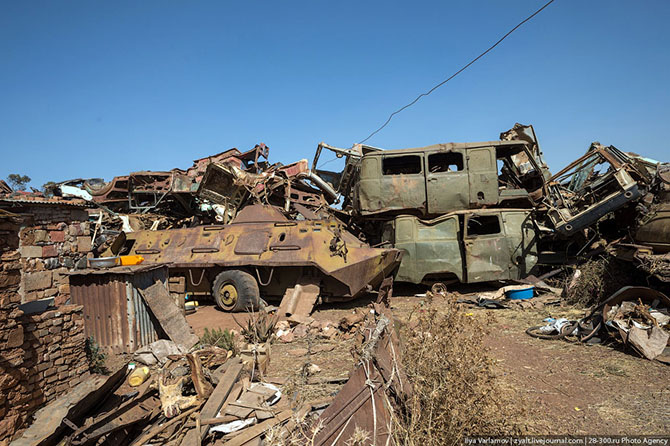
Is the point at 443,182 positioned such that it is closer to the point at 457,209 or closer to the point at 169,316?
the point at 457,209

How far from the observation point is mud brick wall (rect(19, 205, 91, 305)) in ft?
20.2

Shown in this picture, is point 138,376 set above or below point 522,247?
below

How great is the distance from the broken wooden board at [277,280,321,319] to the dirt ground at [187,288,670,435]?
116 cm

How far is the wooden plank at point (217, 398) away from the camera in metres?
3.41

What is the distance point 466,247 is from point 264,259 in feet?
16.0

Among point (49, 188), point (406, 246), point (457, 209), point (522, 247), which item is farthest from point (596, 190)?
point (49, 188)

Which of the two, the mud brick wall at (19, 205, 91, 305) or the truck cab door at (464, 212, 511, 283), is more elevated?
the mud brick wall at (19, 205, 91, 305)

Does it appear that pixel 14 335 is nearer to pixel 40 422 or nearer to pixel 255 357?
pixel 40 422

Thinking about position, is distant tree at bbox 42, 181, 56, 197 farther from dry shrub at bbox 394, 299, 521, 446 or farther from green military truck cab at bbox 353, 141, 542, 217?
dry shrub at bbox 394, 299, 521, 446

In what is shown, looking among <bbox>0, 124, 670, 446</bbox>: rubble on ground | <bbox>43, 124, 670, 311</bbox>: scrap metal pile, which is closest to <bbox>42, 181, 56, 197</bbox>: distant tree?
<bbox>0, 124, 670, 446</bbox>: rubble on ground

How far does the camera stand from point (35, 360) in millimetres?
4289

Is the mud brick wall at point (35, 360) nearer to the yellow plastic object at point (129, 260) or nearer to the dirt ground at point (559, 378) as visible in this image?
the yellow plastic object at point (129, 260)

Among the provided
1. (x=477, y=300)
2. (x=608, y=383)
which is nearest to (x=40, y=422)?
(x=608, y=383)

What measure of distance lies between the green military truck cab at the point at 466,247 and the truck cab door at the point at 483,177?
50 cm
